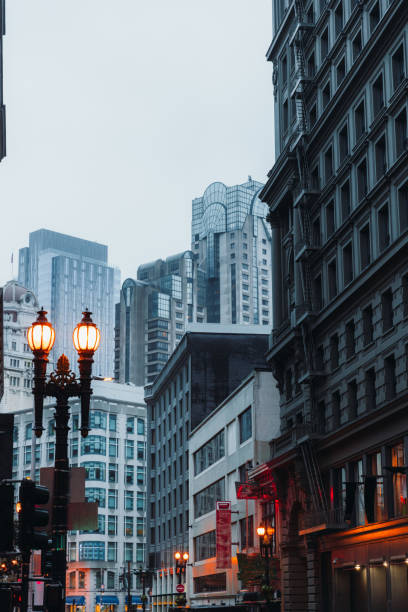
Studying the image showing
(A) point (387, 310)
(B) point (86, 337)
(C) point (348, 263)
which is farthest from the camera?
(C) point (348, 263)

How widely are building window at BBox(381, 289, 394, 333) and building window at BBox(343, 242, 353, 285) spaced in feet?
18.5

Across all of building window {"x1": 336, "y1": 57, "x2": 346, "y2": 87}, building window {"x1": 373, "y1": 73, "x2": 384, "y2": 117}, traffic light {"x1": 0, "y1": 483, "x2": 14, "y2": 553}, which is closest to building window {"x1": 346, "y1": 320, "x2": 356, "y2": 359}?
building window {"x1": 373, "y1": 73, "x2": 384, "y2": 117}

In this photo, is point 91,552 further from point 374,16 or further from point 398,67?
point 398,67

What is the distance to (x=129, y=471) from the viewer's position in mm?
180375

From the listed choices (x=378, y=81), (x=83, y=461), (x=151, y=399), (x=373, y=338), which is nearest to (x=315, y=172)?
(x=378, y=81)

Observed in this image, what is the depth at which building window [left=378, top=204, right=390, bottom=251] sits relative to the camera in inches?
1934

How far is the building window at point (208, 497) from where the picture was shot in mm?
85062

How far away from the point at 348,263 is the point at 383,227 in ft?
18.2

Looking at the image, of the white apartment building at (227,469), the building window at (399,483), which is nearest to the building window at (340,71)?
the building window at (399,483)

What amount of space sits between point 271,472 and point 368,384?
1583 centimetres

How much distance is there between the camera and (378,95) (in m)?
51.4

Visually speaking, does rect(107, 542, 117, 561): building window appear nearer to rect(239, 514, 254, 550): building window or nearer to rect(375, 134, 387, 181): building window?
rect(239, 514, 254, 550): building window

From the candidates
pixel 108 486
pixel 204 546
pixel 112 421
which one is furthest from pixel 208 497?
pixel 112 421

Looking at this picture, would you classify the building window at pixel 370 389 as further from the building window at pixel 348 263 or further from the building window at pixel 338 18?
the building window at pixel 338 18
